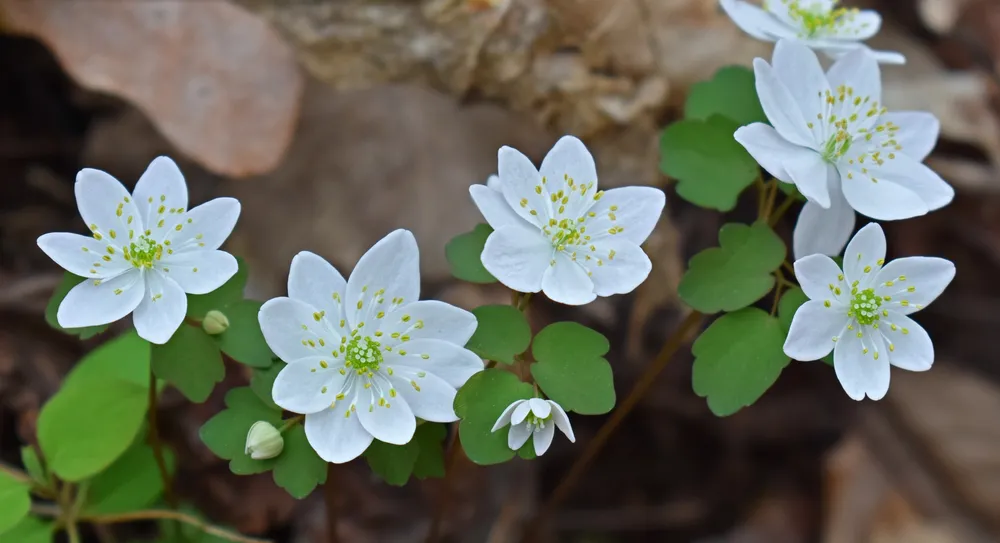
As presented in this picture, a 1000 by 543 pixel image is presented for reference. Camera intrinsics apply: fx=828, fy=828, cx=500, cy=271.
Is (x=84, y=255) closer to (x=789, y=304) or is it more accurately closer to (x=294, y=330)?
(x=294, y=330)

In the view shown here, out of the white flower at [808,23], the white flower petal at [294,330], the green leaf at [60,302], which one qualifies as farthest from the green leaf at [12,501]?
the white flower at [808,23]

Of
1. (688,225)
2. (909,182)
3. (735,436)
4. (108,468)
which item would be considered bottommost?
(735,436)

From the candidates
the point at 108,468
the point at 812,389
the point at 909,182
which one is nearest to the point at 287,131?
the point at 108,468

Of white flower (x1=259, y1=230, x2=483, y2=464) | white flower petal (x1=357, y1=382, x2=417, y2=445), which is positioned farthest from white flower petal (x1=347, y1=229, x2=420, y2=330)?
white flower petal (x1=357, y1=382, x2=417, y2=445)

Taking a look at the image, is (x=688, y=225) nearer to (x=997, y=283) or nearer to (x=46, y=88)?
(x=997, y=283)

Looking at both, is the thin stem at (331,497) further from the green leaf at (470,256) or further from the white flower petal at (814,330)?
the white flower petal at (814,330)

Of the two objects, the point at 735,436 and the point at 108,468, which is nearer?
the point at 108,468
